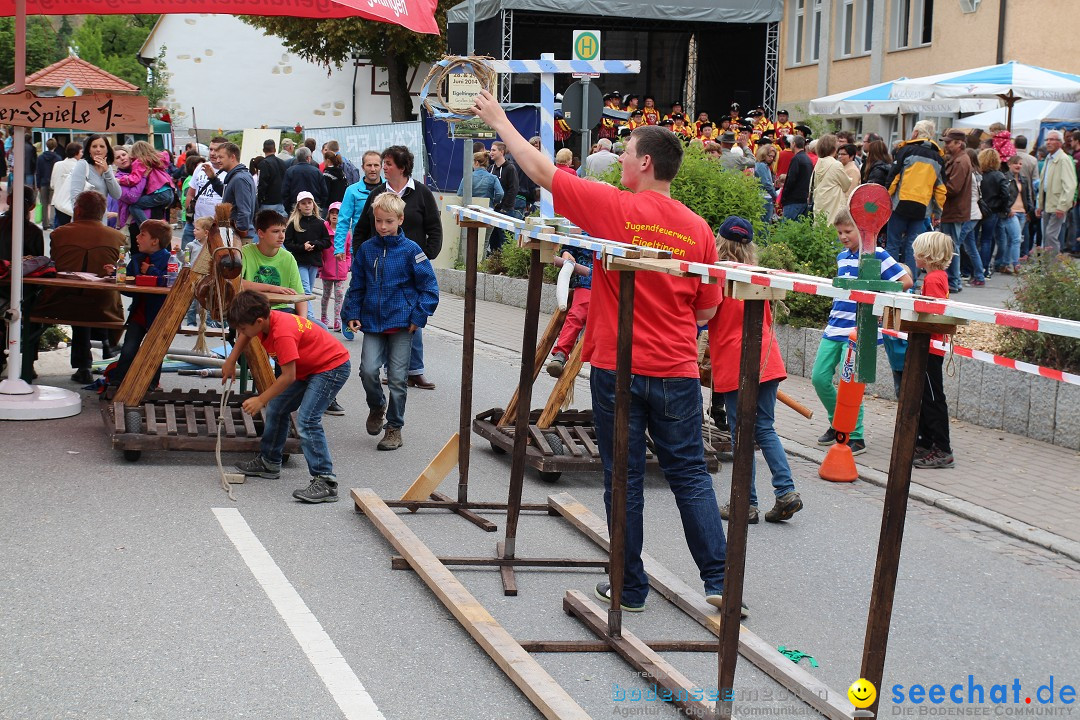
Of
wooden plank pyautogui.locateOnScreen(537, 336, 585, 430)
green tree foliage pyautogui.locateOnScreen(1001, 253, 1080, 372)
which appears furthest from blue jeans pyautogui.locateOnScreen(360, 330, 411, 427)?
green tree foliage pyautogui.locateOnScreen(1001, 253, 1080, 372)

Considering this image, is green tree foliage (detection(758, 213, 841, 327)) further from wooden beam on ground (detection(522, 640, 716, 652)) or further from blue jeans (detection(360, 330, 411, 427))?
wooden beam on ground (detection(522, 640, 716, 652))

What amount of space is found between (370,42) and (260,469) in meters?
38.3

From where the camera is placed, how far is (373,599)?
5.63m

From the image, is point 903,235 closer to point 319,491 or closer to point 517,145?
point 319,491

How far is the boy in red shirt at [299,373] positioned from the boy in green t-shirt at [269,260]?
1597 millimetres

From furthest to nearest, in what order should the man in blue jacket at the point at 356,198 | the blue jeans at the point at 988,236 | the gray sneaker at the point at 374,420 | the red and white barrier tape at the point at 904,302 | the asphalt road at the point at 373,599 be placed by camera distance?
the blue jeans at the point at 988,236 < the man in blue jacket at the point at 356,198 < the gray sneaker at the point at 374,420 < the asphalt road at the point at 373,599 < the red and white barrier tape at the point at 904,302

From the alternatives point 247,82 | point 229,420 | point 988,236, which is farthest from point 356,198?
point 247,82

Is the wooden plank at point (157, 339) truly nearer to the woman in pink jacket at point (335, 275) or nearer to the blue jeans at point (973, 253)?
the woman in pink jacket at point (335, 275)

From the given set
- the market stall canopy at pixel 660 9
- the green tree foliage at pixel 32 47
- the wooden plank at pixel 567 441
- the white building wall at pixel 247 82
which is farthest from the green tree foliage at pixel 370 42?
the wooden plank at pixel 567 441

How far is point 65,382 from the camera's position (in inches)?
422

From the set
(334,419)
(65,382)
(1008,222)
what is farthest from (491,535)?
(1008,222)

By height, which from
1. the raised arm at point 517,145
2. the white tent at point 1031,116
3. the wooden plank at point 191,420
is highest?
the white tent at point 1031,116

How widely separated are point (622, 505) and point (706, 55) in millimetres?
31225

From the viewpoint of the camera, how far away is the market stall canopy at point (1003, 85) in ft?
63.4
